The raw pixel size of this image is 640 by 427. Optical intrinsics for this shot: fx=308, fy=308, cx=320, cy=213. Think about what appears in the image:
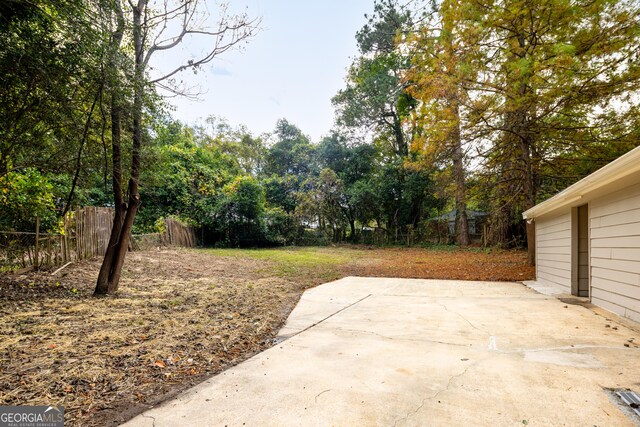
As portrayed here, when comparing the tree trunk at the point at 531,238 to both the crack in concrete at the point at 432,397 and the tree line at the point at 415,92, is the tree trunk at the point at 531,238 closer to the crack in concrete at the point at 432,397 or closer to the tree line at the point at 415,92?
the tree line at the point at 415,92

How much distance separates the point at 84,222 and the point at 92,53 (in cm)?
473

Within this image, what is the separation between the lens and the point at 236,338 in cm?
310

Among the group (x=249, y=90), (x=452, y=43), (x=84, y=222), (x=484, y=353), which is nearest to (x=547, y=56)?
(x=452, y=43)

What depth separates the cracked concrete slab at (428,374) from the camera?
172 cm

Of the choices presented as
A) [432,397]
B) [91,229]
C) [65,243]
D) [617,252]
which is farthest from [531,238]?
[91,229]

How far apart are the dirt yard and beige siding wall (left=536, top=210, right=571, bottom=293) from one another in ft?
15.0

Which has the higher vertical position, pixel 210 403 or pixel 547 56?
pixel 547 56

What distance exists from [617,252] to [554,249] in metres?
2.29

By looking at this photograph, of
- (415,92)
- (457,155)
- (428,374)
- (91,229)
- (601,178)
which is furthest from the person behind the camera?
(457,155)

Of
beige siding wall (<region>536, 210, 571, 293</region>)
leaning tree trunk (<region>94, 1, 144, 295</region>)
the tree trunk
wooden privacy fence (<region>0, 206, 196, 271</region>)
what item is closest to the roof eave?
beige siding wall (<region>536, 210, 571, 293</region>)

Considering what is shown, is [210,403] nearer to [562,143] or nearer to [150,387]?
[150,387]

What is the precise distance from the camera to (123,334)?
9.95 ft

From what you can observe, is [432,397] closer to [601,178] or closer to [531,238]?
[601,178]

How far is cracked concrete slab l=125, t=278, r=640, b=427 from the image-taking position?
1.72m
